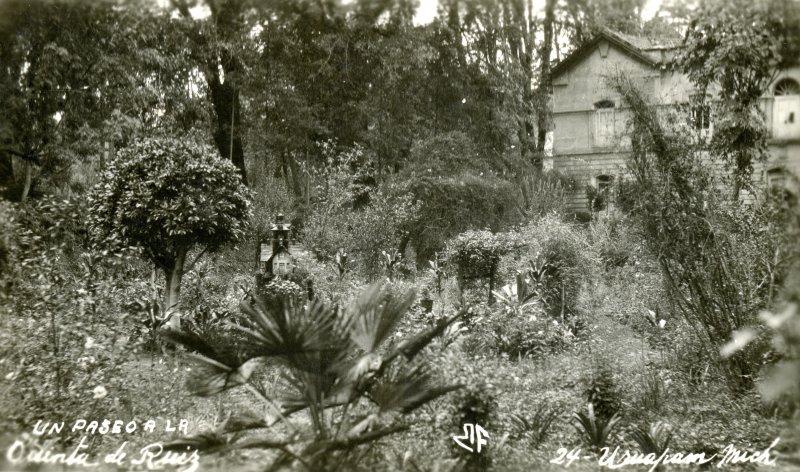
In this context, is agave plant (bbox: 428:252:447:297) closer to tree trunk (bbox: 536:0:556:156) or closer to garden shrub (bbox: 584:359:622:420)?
garden shrub (bbox: 584:359:622:420)

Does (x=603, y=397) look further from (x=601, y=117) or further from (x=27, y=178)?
(x=601, y=117)

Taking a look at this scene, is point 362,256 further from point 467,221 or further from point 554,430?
point 554,430

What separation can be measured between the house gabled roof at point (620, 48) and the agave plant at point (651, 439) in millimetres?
Result: 11352

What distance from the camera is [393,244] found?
15.9 meters

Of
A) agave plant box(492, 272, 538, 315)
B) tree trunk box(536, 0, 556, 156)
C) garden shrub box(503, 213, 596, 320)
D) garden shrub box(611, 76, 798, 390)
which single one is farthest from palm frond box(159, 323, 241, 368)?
tree trunk box(536, 0, 556, 156)

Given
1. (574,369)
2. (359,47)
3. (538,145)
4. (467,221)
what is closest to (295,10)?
(359,47)

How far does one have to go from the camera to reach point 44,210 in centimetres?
829

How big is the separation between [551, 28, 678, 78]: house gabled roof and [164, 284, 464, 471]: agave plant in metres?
12.5

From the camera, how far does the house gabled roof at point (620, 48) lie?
660 inches

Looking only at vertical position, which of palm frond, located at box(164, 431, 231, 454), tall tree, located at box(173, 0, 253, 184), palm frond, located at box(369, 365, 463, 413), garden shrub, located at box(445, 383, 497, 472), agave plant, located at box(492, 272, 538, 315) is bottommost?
agave plant, located at box(492, 272, 538, 315)

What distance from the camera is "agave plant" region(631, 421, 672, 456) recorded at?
5125 mm

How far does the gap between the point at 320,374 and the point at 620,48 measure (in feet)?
57.2

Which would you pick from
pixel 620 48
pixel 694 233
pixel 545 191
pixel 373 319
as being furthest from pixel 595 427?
pixel 620 48

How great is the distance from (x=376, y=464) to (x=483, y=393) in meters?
0.94
